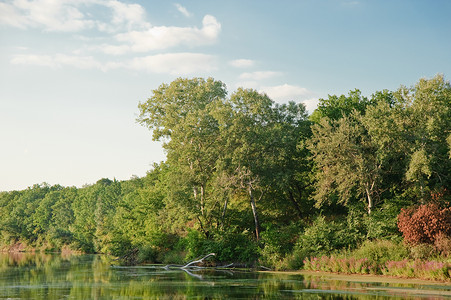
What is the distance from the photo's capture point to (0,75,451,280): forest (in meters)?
33.6

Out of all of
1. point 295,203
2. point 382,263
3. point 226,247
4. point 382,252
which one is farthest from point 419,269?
point 295,203

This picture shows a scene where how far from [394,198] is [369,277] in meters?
11.0

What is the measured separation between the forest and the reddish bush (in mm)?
85

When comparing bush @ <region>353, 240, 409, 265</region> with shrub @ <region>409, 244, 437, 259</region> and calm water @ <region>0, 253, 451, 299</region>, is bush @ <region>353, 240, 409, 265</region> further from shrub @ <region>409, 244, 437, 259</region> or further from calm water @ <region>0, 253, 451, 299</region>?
calm water @ <region>0, 253, 451, 299</region>

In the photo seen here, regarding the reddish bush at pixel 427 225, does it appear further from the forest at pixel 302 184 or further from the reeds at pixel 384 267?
the reeds at pixel 384 267

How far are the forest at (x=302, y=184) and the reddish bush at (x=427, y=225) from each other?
0.28 ft

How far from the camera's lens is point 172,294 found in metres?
24.9

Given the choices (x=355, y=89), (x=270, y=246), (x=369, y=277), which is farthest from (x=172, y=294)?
(x=355, y=89)

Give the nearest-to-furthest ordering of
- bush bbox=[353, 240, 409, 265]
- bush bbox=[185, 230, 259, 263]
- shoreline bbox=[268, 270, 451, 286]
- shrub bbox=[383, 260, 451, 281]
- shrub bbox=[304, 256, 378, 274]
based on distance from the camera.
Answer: shrub bbox=[383, 260, 451, 281], shoreline bbox=[268, 270, 451, 286], bush bbox=[353, 240, 409, 265], shrub bbox=[304, 256, 378, 274], bush bbox=[185, 230, 259, 263]

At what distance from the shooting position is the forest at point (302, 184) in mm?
33562

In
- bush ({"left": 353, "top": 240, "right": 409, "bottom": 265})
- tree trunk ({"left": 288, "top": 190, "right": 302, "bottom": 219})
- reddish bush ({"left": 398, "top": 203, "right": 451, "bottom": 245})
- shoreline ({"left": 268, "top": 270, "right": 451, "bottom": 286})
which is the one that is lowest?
shoreline ({"left": 268, "top": 270, "right": 451, "bottom": 286})

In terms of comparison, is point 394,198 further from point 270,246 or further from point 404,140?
point 270,246

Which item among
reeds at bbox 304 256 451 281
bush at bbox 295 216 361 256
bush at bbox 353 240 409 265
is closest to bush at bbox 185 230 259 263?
bush at bbox 295 216 361 256

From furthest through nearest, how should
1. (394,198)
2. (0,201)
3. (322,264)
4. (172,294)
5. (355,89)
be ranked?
(0,201) < (355,89) < (394,198) < (322,264) < (172,294)
